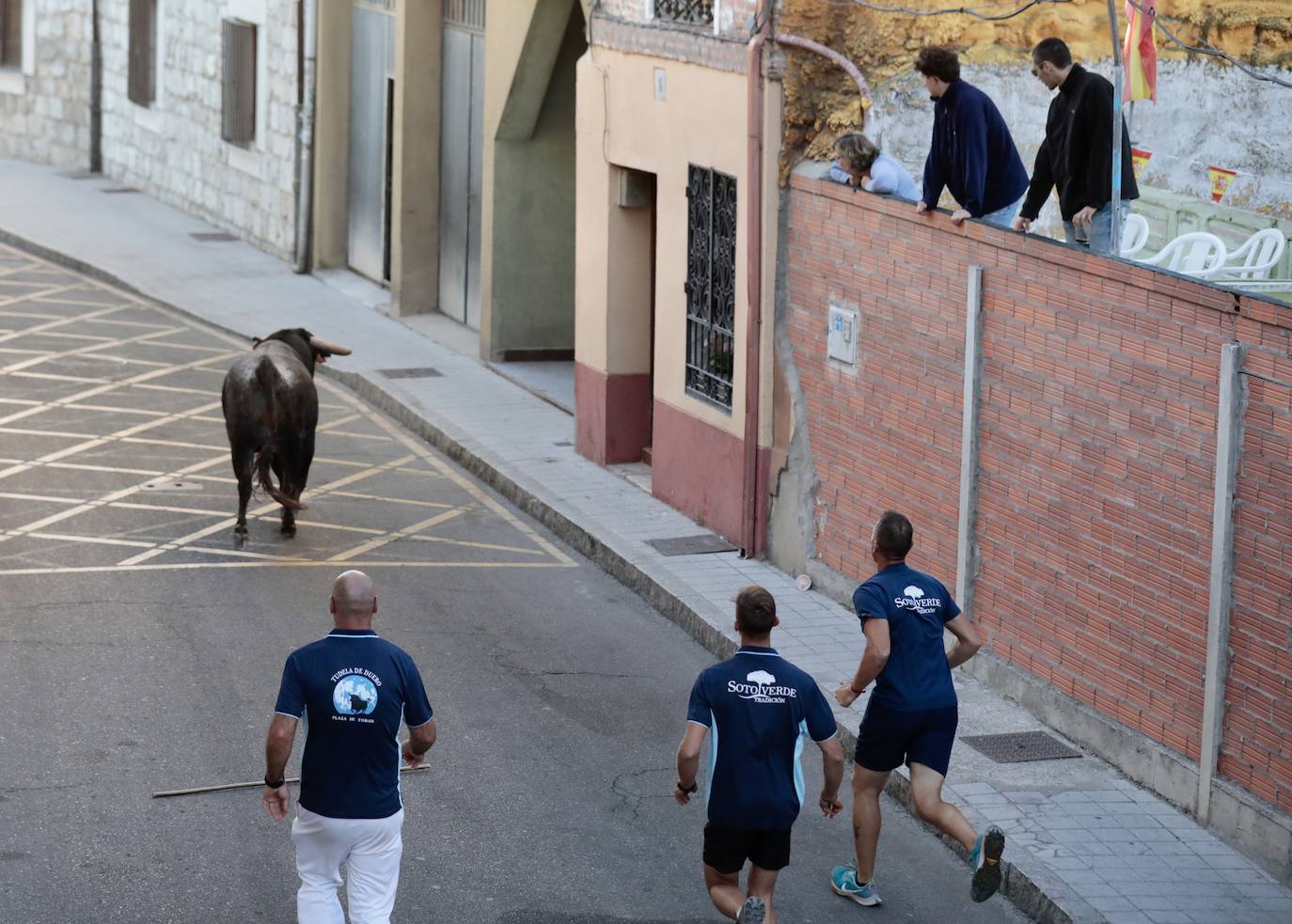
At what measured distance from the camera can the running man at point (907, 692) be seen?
7809 millimetres

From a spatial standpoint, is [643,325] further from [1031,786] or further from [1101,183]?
[1031,786]

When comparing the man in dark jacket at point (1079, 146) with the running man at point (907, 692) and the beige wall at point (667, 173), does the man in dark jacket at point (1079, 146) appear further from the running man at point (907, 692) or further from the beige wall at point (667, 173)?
the running man at point (907, 692)

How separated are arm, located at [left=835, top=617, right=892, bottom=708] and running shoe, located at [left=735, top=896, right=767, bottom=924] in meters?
1.01

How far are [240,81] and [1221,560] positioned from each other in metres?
20.5

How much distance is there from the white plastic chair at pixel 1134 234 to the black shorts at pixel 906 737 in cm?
571

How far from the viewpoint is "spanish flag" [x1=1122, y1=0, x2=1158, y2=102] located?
389 inches

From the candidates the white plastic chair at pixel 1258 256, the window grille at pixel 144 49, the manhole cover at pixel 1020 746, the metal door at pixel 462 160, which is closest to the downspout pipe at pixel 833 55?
the white plastic chair at pixel 1258 256

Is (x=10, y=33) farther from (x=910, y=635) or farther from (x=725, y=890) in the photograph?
(x=725, y=890)

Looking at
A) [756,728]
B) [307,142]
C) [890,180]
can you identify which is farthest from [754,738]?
[307,142]

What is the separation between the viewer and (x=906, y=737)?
8.00 m

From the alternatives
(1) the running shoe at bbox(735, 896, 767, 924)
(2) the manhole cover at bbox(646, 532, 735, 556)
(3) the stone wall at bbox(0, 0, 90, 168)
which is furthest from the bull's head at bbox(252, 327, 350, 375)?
(3) the stone wall at bbox(0, 0, 90, 168)

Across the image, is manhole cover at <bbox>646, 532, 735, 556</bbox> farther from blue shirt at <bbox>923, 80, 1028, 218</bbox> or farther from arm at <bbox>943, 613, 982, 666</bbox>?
arm at <bbox>943, 613, 982, 666</bbox>

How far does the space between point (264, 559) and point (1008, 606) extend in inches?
211

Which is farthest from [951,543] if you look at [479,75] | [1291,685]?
[479,75]
